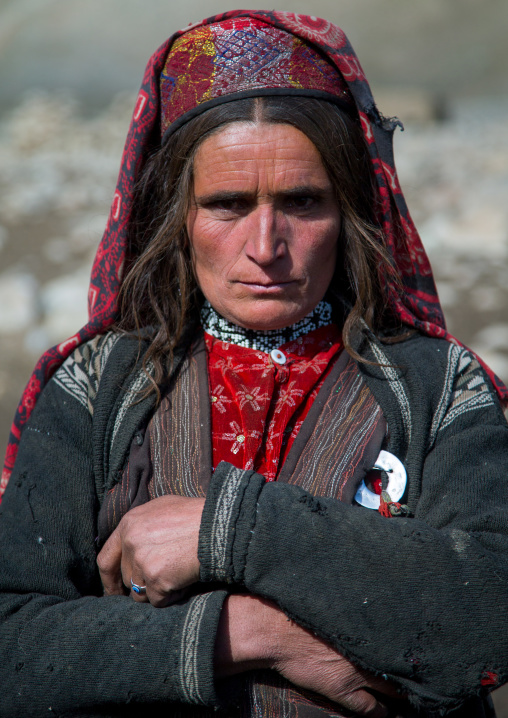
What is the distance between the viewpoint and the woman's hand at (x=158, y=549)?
163cm

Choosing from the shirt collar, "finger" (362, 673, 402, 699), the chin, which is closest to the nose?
the chin

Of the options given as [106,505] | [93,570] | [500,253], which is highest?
[500,253]

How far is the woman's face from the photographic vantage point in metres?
1.86

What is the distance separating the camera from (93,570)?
1.83 metres

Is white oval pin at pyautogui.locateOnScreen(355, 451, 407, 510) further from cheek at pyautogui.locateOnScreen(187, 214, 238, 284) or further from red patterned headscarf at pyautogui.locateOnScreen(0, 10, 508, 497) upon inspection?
cheek at pyautogui.locateOnScreen(187, 214, 238, 284)

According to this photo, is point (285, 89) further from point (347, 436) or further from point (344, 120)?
point (347, 436)

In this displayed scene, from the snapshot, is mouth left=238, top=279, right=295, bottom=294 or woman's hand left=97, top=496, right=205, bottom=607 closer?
woman's hand left=97, top=496, right=205, bottom=607

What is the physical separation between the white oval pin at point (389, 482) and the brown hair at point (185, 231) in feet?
1.14

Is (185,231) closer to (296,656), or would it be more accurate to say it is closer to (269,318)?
(269,318)

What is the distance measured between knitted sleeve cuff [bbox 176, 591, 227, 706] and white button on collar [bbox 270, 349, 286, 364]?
75 cm

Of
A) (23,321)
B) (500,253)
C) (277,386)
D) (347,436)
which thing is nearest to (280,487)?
(347,436)

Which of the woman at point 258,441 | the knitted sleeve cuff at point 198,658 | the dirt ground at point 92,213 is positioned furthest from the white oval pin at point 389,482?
the dirt ground at point 92,213

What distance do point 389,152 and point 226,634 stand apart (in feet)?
4.84

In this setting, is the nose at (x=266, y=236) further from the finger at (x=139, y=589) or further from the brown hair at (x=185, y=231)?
the finger at (x=139, y=589)
